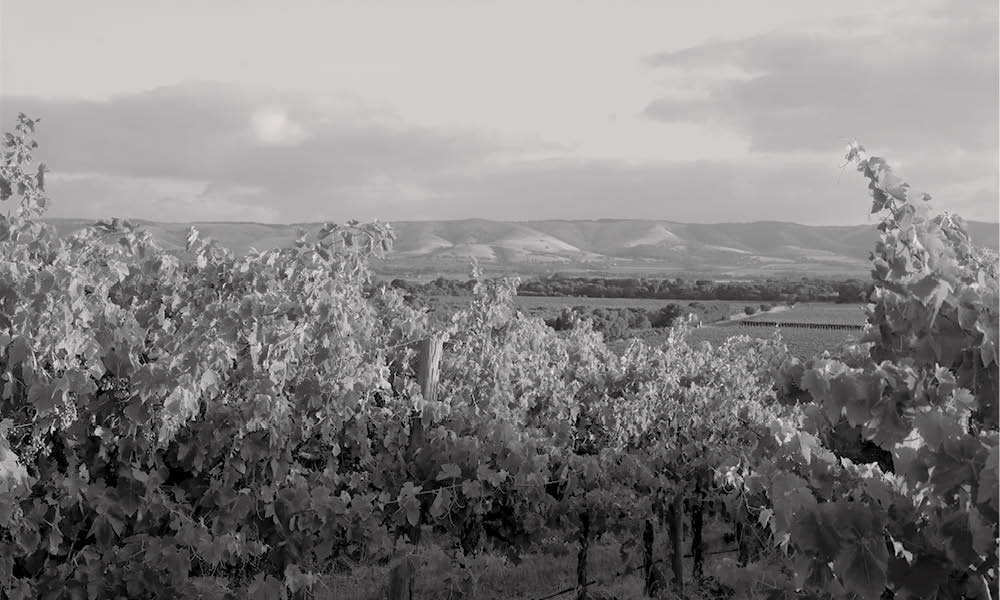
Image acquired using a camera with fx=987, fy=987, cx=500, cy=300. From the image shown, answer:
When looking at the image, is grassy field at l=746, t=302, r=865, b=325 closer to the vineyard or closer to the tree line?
the tree line

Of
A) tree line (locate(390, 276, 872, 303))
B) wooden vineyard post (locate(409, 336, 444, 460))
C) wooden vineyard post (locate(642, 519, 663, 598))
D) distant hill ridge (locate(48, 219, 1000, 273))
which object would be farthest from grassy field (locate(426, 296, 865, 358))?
distant hill ridge (locate(48, 219, 1000, 273))

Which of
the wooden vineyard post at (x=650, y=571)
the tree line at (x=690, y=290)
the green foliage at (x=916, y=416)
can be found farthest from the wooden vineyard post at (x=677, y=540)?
the tree line at (x=690, y=290)

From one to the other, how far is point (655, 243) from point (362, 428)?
122383mm

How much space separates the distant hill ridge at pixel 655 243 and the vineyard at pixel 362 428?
82.6 metres

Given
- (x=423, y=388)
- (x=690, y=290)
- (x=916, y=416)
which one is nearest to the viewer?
(x=916, y=416)

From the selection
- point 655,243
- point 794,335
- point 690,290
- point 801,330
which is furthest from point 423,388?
point 655,243

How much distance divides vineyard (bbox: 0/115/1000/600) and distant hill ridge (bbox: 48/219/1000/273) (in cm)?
8258

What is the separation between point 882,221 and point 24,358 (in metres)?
4.02

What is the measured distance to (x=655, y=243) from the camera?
126 m

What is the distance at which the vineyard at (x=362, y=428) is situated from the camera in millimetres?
2979

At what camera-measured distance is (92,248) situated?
569 cm

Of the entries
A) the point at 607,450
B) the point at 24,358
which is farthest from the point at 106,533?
the point at 607,450

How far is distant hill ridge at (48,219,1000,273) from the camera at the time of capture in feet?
336

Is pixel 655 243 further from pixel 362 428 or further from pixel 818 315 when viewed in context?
pixel 362 428
